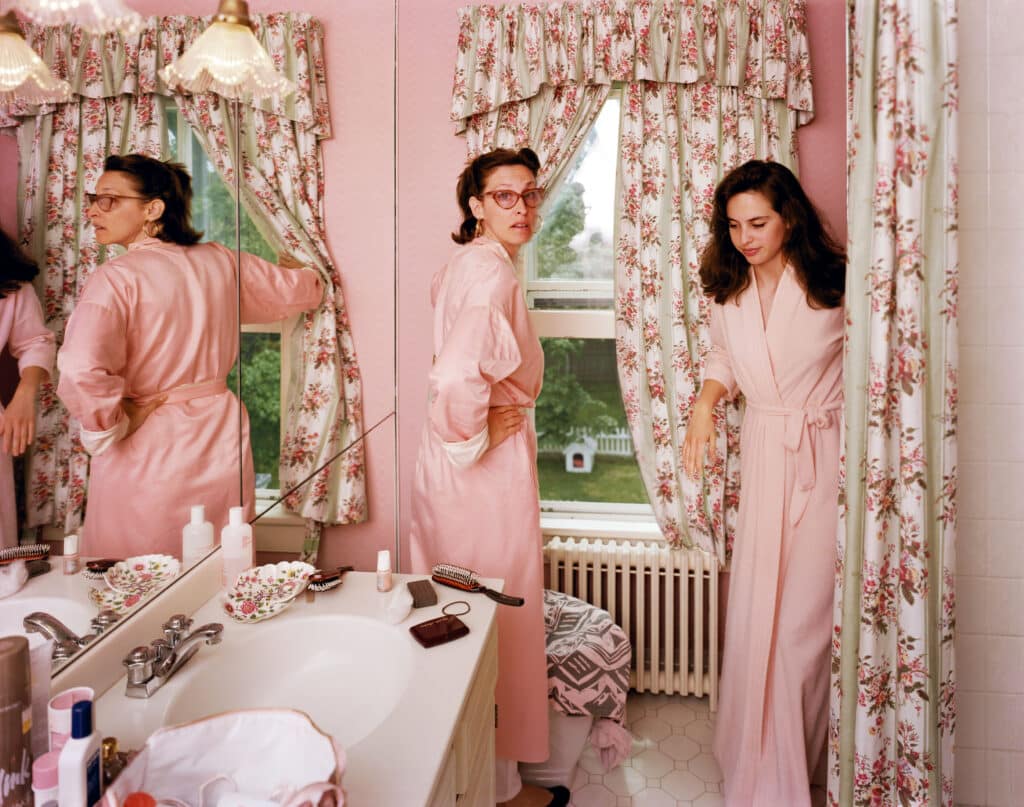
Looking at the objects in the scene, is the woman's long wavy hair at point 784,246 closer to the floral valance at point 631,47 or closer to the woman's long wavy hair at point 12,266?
the floral valance at point 631,47

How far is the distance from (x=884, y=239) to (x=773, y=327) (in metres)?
0.55

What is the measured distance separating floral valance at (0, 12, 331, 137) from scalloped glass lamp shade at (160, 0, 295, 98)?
17 millimetres

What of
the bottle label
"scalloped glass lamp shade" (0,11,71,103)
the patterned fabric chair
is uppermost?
"scalloped glass lamp shade" (0,11,71,103)

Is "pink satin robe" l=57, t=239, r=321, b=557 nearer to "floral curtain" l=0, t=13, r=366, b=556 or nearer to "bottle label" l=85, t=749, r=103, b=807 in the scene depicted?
"floral curtain" l=0, t=13, r=366, b=556

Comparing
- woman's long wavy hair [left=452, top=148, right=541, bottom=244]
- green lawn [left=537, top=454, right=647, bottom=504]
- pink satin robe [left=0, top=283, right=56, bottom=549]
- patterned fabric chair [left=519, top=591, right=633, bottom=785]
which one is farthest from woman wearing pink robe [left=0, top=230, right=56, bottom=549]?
green lawn [left=537, top=454, right=647, bottom=504]

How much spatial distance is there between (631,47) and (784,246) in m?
0.85

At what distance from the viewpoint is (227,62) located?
1236 millimetres

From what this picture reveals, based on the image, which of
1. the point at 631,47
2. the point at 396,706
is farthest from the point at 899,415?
the point at 631,47

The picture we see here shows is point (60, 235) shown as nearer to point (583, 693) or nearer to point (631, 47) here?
point (583, 693)

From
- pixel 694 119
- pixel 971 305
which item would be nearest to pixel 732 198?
pixel 694 119

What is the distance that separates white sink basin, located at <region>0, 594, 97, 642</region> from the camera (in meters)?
0.86

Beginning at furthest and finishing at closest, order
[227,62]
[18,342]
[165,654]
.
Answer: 1. [227,62]
2. [165,654]
3. [18,342]

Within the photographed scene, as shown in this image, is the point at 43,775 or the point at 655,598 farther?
the point at 655,598

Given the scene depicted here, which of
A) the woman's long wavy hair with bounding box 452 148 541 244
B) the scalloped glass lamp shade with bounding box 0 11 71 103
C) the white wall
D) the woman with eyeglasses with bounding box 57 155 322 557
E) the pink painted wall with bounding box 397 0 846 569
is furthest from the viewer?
the pink painted wall with bounding box 397 0 846 569
